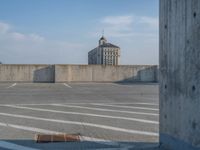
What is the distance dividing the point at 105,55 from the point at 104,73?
8043 millimetres

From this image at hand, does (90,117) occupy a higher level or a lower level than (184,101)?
lower

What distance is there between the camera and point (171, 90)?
20.1ft

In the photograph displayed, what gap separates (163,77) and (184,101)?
37.4 inches

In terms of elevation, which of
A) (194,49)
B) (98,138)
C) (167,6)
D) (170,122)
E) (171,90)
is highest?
(167,6)

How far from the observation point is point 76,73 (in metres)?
32.1

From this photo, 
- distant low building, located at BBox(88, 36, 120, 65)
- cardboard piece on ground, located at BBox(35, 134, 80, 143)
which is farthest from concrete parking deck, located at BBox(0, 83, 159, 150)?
distant low building, located at BBox(88, 36, 120, 65)

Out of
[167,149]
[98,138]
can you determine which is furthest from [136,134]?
[167,149]

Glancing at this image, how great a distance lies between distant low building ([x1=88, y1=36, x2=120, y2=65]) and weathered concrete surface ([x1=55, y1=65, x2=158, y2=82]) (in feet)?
20.4

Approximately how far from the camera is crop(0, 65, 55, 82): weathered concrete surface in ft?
103

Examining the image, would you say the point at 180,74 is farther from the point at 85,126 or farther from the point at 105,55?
the point at 105,55

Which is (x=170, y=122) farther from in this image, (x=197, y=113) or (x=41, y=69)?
(x=41, y=69)

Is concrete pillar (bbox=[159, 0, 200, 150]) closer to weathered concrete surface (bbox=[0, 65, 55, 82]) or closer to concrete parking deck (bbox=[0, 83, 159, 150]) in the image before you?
concrete parking deck (bbox=[0, 83, 159, 150])

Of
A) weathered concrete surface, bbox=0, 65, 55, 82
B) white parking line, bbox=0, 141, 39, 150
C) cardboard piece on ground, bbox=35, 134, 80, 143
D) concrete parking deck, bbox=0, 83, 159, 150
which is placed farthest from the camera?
weathered concrete surface, bbox=0, 65, 55, 82

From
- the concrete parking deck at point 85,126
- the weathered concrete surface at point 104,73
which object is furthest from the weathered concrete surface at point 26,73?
the concrete parking deck at point 85,126
